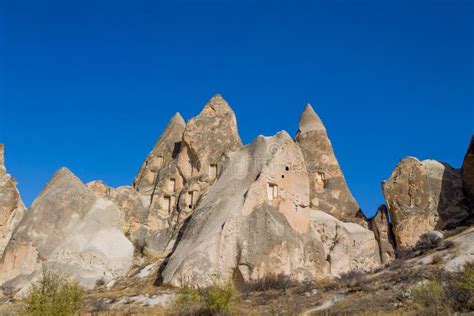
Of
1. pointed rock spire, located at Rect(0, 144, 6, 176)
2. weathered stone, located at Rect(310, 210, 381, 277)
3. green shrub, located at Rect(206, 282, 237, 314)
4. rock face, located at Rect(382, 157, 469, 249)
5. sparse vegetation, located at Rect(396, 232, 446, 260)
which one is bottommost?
green shrub, located at Rect(206, 282, 237, 314)

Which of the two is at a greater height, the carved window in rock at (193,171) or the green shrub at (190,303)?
the carved window in rock at (193,171)

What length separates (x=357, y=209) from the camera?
34.0 meters

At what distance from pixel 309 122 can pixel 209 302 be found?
24358 millimetres

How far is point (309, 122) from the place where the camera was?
3803 cm

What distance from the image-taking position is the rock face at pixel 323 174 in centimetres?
3369

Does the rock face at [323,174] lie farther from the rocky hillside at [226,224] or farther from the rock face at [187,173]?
the rock face at [187,173]

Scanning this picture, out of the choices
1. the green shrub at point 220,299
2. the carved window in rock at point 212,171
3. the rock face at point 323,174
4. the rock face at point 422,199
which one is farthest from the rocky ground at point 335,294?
the rock face at point 323,174

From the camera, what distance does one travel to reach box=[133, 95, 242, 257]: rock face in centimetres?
2803

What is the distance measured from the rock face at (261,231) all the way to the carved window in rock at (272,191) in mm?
39

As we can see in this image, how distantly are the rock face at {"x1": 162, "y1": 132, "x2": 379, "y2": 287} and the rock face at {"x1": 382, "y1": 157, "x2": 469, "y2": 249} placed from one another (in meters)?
5.51

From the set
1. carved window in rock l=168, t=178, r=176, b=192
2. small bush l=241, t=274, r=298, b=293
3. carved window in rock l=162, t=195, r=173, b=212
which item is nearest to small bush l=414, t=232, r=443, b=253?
small bush l=241, t=274, r=298, b=293

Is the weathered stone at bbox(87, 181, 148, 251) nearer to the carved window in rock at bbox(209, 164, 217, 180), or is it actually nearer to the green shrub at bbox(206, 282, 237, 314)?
the carved window in rock at bbox(209, 164, 217, 180)

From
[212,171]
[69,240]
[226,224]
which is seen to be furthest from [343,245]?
[69,240]

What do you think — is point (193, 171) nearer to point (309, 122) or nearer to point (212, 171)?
point (212, 171)
